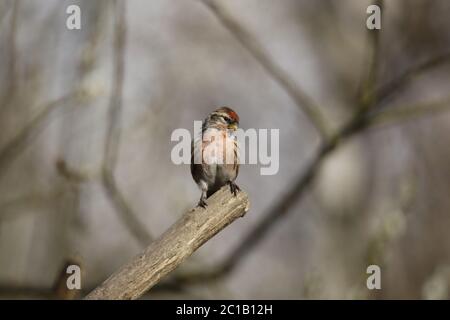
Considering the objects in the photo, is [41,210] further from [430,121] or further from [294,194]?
[430,121]

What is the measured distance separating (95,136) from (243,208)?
9.34ft

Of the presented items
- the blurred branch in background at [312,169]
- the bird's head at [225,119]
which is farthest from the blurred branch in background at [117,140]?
the bird's head at [225,119]

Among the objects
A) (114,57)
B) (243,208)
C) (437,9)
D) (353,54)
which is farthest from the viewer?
(353,54)

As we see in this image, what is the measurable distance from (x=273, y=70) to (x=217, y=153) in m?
2.18

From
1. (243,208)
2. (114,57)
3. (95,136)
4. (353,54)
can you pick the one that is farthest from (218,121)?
(353,54)

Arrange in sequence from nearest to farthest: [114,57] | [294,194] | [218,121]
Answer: [218,121] → [114,57] → [294,194]

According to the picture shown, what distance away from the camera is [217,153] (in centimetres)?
394

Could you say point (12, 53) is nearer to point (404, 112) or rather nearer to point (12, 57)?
point (12, 57)

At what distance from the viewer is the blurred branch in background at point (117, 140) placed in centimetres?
509

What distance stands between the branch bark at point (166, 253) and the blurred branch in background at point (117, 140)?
7.87 ft

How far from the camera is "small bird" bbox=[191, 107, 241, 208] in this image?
12.9 ft

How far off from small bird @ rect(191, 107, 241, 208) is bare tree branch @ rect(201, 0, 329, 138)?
1916 millimetres

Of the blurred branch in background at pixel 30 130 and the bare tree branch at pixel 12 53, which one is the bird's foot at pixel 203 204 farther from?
the bare tree branch at pixel 12 53

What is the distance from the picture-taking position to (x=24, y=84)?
5695 millimetres
